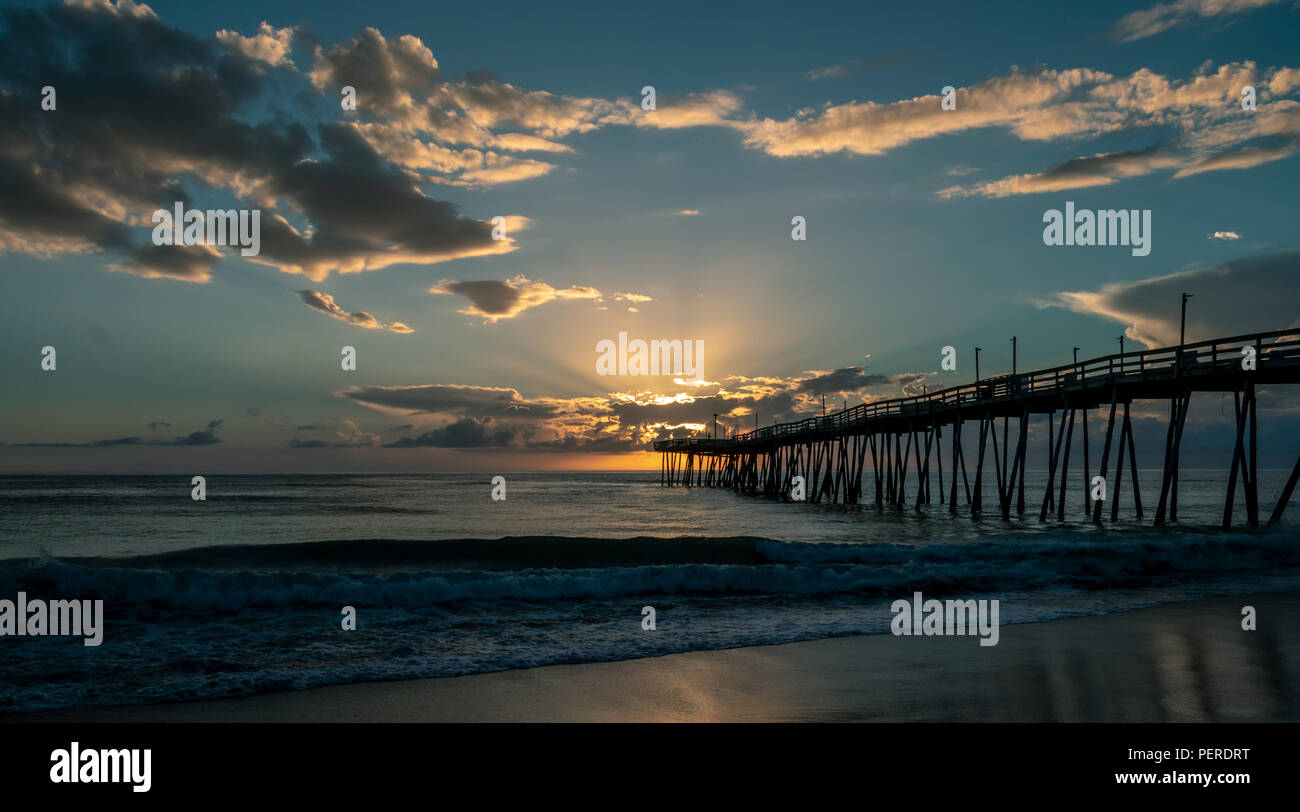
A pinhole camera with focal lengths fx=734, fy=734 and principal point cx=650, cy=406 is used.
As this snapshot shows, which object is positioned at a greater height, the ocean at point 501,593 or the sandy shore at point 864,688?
the sandy shore at point 864,688

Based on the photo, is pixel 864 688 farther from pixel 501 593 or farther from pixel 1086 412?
pixel 1086 412

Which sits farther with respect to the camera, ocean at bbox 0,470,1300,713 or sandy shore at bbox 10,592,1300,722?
ocean at bbox 0,470,1300,713

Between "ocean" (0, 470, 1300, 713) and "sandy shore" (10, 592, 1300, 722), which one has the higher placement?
"sandy shore" (10, 592, 1300, 722)

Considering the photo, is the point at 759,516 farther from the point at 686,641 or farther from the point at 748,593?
the point at 686,641

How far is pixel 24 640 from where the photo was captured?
9.37 metres

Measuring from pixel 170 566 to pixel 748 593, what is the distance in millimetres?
13658

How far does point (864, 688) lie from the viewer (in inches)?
279

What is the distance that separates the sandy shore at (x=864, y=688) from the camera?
20.6 ft

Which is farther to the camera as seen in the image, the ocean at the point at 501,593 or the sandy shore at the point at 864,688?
the ocean at the point at 501,593

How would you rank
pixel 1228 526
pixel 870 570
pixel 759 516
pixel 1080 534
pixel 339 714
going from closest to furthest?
1. pixel 339 714
2. pixel 870 570
3. pixel 1228 526
4. pixel 1080 534
5. pixel 759 516

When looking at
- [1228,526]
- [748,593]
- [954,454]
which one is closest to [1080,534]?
[1228,526]

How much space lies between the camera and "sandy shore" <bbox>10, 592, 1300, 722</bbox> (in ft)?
20.6
